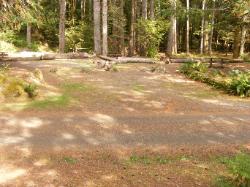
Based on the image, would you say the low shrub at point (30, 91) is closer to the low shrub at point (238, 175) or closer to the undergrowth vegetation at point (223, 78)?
the low shrub at point (238, 175)

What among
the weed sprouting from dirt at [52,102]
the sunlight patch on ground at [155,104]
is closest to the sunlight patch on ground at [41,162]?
the weed sprouting from dirt at [52,102]

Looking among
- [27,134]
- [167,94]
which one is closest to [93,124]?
[27,134]

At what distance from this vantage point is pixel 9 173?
9.46 meters

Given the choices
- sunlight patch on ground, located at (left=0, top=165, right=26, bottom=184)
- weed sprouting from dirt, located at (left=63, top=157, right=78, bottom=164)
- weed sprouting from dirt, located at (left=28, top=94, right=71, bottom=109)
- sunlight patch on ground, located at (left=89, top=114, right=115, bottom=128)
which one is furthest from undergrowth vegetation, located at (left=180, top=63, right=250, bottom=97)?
sunlight patch on ground, located at (left=0, top=165, right=26, bottom=184)

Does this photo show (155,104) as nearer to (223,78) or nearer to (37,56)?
(223,78)

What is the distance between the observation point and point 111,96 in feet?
57.9

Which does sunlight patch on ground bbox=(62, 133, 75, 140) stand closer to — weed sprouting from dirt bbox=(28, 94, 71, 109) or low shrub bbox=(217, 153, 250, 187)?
weed sprouting from dirt bbox=(28, 94, 71, 109)

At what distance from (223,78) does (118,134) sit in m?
11.7

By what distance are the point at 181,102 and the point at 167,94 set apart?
165 centimetres

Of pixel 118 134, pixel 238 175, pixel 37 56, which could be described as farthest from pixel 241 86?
pixel 37 56

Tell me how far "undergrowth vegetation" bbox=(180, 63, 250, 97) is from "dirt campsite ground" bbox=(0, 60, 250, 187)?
2.14 feet

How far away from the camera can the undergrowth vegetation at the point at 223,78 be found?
1884 cm

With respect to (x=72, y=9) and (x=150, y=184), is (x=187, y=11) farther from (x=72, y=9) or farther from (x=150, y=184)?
(x=72, y=9)

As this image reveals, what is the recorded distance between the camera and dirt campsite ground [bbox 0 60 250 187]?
963 centimetres
